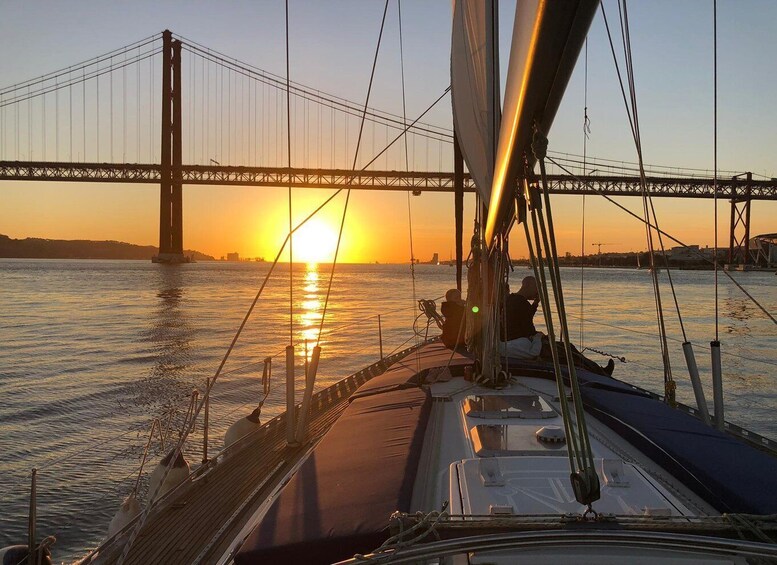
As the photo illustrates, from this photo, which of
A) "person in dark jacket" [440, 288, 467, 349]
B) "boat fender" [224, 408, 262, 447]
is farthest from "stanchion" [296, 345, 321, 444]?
"person in dark jacket" [440, 288, 467, 349]

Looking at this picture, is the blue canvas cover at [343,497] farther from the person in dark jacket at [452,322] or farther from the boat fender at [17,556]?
the person in dark jacket at [452,322]

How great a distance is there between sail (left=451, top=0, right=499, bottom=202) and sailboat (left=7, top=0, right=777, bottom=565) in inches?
0.5

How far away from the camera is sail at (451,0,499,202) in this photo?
2375 millimetres

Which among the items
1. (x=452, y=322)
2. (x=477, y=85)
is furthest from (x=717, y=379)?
(x=452, y=322)

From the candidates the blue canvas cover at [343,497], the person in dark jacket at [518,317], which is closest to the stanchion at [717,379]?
the blue canvas cover at [343,497]

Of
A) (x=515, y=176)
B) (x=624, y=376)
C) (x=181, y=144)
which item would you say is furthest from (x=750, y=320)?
(x=181, y=144)

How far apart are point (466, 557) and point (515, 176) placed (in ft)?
3.35

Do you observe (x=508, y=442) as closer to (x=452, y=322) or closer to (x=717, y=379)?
(x=717, y=379)

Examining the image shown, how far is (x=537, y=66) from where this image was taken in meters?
1.25

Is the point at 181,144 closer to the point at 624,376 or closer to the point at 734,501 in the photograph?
the point at 624,376

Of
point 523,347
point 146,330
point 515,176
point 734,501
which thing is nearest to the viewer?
point 515,176

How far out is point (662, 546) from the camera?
4.74 ft

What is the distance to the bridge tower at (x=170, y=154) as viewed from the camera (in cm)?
5612

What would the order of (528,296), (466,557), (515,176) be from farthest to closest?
(528,296) < (515,176) < (466,557)
